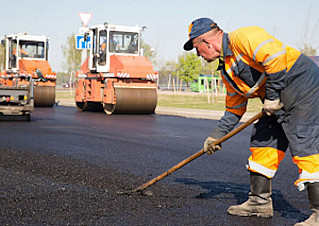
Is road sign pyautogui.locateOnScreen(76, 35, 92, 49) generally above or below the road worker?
above

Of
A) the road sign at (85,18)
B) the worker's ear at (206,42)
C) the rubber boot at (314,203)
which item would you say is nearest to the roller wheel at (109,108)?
the road sign at (85,18)

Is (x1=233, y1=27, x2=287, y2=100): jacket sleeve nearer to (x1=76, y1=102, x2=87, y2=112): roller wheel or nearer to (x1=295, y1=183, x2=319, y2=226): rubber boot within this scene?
(x1=295, y1=183, x2=319, y2=226): rubber boot

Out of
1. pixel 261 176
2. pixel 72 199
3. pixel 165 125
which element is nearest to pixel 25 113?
pixel 165 125

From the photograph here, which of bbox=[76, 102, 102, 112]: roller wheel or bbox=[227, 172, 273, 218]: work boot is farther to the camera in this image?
bbox=[76, 102, 102, 112]: roller wheel

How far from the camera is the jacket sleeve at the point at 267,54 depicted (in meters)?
3.65

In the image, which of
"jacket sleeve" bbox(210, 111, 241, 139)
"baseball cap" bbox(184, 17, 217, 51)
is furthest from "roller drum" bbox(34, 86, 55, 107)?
"baseball cap" bbox(184, 17, 217, 51)

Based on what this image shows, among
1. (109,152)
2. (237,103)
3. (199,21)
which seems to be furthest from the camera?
(109,152)

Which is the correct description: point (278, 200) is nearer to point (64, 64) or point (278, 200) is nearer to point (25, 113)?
point (25, 113)

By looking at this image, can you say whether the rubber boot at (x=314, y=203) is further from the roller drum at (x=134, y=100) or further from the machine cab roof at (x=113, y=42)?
the machine cab roof at (x=113, y=42)

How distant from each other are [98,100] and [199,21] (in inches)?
558

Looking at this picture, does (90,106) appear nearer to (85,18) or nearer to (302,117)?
(85,18)

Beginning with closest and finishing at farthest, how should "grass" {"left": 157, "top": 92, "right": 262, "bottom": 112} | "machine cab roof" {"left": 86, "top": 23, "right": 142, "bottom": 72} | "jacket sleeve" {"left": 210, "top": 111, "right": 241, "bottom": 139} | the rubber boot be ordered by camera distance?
the rubber boot → "jacket sleeve" {"left": 210, "top": 111, "right": 241, "bottom": 139} → "machine cab roof" {"left": 86, "top": 23, "right": 142, "bottom": 72} → "grass" {"left": 157, "top": 92, "right": 262, "bottom": 112}

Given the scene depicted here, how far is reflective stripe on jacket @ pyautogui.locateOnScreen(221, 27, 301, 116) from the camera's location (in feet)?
12.0

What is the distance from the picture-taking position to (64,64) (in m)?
58.2
